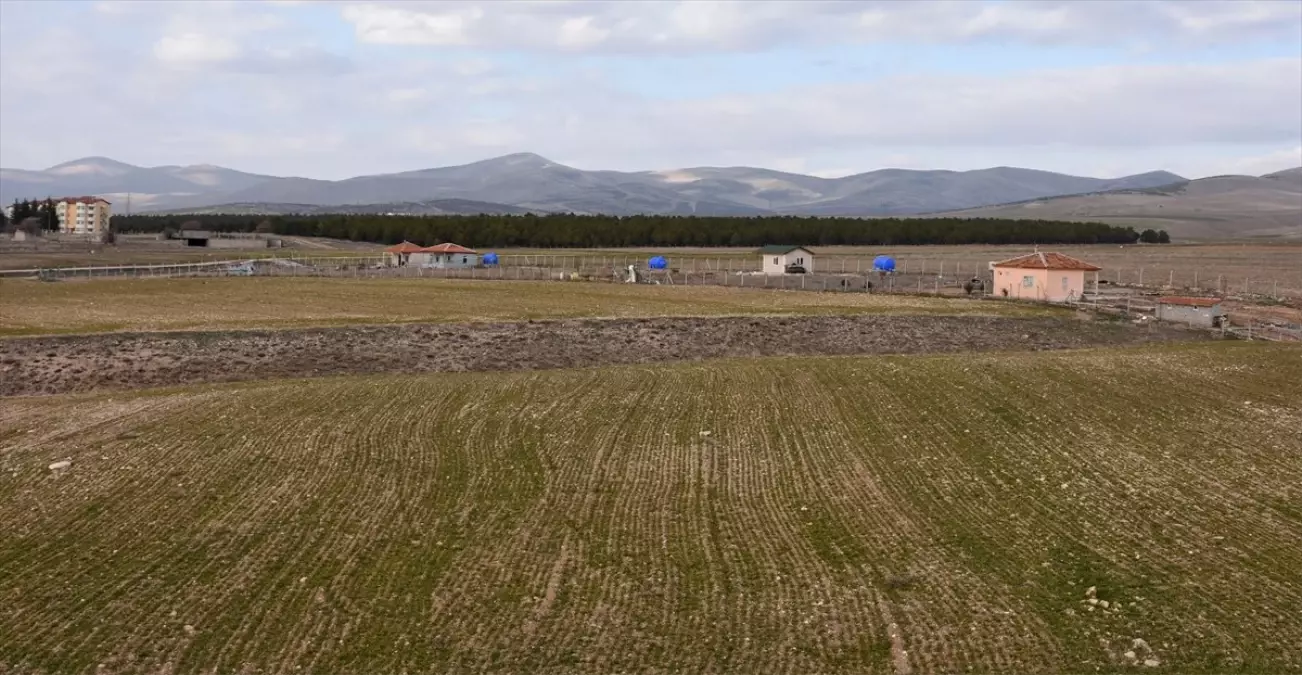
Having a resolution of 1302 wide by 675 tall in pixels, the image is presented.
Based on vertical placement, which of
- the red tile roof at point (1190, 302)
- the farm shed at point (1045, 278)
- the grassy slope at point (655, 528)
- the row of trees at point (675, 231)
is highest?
the row of trees at point (675, 231)

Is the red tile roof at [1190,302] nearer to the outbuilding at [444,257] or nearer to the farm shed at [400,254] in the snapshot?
the outbuilding at [444,257]

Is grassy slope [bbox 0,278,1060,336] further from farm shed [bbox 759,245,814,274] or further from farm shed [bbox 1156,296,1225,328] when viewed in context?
farm shed [bbox 759,245,814,274]

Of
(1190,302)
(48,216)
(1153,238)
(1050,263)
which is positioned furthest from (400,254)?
(1153,238)

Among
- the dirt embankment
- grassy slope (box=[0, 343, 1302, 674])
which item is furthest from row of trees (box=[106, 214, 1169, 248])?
grassy slope (box=[0, 343, 1302, 674])

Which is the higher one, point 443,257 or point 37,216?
point 37,216

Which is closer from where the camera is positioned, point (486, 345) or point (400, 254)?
point (486, 345)

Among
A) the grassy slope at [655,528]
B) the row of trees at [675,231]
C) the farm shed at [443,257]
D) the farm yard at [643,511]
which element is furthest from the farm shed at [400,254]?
the grassy slope at [655,528]

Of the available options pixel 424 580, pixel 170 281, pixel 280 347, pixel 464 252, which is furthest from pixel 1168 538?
pixel 464 252

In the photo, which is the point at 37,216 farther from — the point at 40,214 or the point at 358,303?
the point at 358,303
